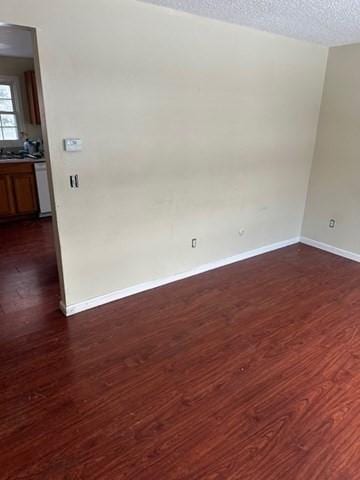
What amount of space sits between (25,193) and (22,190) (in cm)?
6

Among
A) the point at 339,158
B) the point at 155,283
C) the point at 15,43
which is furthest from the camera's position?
the point at 15,43

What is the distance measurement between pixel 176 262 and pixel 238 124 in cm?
152

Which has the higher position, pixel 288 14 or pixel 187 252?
pixel 288 14

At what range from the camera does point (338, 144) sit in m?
3.86

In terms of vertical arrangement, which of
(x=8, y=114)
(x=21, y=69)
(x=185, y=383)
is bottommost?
(x=185, y=383)

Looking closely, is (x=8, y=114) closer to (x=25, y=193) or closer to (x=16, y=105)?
(x=16, y=105)

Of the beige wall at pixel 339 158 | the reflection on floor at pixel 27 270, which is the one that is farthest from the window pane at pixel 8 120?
the beige wall at pixel 339 158

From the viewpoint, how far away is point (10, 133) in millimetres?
5566

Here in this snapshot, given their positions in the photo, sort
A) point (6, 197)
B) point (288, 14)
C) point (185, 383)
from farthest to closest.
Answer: point (6, 197) → point (288, 14) → point (185, 383)

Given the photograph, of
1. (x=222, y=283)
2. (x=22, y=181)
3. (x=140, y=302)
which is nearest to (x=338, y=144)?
(x=222, y=283)

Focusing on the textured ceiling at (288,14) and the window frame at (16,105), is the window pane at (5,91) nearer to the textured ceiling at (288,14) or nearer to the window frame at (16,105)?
the window frame at (16,105)

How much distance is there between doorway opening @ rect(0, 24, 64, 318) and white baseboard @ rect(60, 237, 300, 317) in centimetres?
30

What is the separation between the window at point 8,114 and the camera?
17.5 feet

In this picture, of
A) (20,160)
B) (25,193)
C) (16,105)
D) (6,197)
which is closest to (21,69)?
(16,105)
